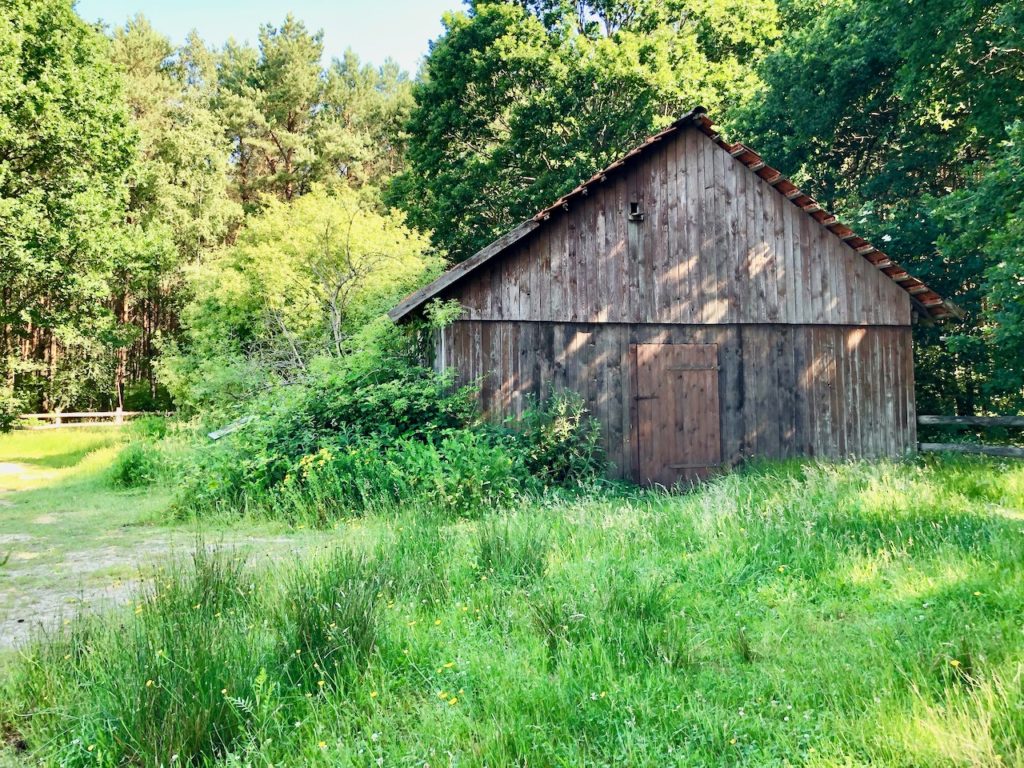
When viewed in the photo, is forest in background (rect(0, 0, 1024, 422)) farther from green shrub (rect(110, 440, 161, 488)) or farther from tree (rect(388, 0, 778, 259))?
green shrub (rect(110, 440, 161, 488))

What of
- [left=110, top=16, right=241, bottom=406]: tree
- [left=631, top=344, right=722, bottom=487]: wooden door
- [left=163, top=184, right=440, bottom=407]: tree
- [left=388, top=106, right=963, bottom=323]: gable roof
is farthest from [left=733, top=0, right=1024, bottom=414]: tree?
[left=110, top=16, right=241, bottom=406]: tree

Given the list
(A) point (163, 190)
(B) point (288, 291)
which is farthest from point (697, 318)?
(A) point (163, 190)

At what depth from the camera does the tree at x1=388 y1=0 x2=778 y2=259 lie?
20.6 meters

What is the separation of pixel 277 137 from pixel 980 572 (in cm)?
3644

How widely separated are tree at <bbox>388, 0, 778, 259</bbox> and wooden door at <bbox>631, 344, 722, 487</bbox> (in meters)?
11.0

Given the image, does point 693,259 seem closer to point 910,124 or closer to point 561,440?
point 561,440

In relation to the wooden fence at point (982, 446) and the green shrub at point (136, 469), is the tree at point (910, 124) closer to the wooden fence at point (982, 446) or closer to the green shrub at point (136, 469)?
the wooden fence at point (982, 446)

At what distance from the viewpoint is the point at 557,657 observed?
362 cm

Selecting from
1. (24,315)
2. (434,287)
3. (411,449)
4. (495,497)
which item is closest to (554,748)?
(495,497)

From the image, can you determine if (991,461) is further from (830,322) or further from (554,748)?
(554,748)

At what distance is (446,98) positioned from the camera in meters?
22.3

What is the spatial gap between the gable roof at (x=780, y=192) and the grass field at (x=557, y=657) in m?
5.48

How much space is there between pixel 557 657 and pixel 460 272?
720 cm

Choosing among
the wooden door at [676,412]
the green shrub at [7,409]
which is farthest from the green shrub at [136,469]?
the green shrub at [7,409]
